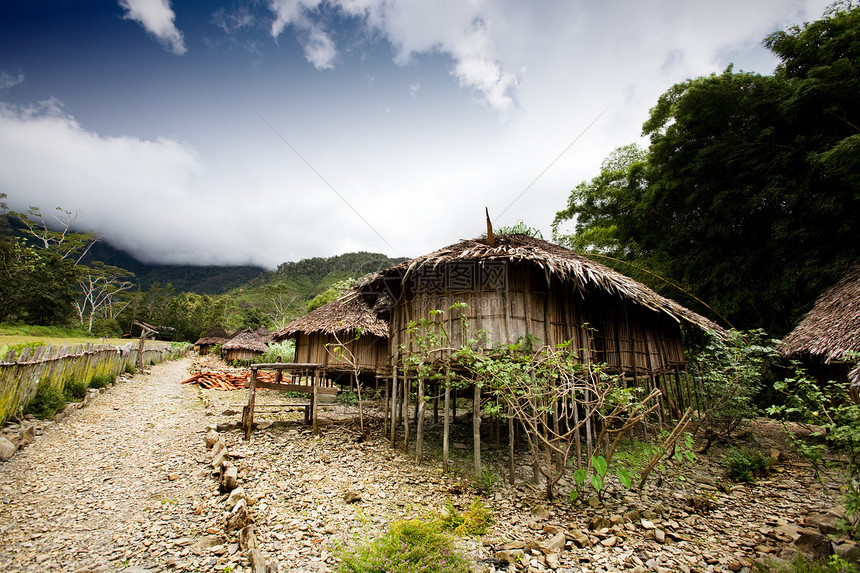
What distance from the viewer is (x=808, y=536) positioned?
3908mm

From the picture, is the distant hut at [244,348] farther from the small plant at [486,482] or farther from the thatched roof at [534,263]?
the small plant at [486,482]

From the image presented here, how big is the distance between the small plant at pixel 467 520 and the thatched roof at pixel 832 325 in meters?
7.70

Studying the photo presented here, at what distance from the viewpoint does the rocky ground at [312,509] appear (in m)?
3.98

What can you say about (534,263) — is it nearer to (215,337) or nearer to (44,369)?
(44,369)

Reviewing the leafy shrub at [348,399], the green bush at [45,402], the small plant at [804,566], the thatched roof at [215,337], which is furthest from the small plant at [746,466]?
the thatched roof at [215,337]

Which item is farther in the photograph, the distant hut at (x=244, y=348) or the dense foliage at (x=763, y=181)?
the distant hut at (x=244, y=348)

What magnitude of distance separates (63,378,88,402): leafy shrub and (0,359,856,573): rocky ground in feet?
5.94

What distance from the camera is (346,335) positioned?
1488 cm

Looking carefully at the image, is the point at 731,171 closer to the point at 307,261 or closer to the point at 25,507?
the point at 25,507

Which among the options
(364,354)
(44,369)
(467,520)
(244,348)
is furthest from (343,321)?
(244,348)

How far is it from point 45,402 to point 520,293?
35.3 ft

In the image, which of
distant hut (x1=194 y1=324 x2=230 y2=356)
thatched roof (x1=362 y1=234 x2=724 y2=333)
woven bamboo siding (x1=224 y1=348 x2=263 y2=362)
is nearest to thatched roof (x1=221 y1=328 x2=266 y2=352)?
woven bamboo siding (x1=224 y1=348 x2=263 y2=362)

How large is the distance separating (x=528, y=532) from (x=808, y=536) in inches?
120

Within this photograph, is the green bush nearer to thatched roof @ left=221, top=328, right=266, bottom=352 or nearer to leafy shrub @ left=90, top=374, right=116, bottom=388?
leafy shrub @ left=90, top=374, right=116, bottom=388
